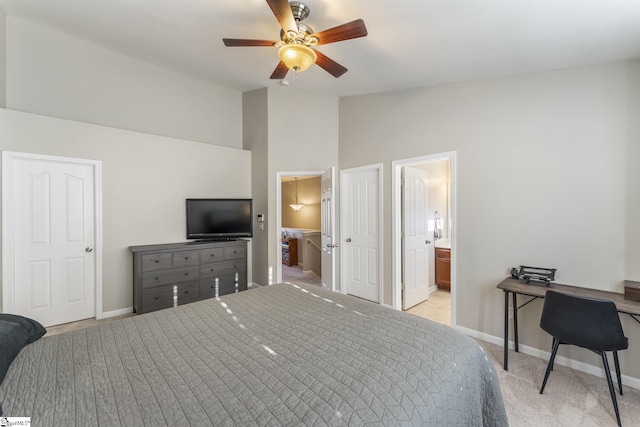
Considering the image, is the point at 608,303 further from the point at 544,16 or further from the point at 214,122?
the point at 214,122

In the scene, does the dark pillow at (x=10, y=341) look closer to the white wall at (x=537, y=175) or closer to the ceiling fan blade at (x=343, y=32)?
the ceiling fan blade at (x=343, y=32)

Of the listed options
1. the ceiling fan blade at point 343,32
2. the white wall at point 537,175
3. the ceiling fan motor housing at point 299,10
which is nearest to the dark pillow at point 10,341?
the ceiling fan blade at point 343,32

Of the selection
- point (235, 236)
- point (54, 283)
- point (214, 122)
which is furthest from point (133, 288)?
point (214, 122)

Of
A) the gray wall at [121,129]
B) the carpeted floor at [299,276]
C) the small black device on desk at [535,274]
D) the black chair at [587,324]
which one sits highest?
the gray wall at [121,129]

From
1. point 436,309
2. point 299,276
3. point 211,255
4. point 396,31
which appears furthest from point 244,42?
point 299,276

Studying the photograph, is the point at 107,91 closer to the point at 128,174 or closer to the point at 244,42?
the point at 128,174

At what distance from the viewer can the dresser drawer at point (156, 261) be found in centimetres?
341

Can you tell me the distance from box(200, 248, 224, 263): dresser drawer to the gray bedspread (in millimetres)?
2292

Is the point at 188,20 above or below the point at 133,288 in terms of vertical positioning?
above

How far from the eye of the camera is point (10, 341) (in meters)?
1.19

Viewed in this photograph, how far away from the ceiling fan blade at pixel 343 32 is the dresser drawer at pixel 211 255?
10.1 ft

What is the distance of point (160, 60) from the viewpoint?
3.74m

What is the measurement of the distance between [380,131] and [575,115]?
2.03 metres

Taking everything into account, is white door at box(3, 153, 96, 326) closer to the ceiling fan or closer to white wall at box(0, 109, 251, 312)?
white wall at box(0, 109, 251, 312)
